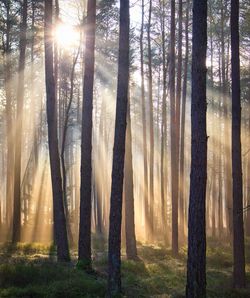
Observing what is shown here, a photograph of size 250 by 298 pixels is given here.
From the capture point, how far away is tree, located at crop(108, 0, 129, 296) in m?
10.5

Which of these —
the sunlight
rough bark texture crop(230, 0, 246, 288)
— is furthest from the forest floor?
the sunlight

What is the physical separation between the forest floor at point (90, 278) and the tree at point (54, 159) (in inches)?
28.9

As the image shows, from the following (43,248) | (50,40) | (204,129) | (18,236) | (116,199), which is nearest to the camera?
(204,129)

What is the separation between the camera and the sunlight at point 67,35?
2186cm

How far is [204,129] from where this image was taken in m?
9.08

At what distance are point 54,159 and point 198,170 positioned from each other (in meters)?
6.69

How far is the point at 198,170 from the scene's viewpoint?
903 centimetres

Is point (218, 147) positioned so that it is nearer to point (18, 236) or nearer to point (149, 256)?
point (149, 256)

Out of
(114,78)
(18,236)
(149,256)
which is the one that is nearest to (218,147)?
(114,78)

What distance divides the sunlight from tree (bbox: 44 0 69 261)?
652cm

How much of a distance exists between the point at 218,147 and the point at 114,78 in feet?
32.6

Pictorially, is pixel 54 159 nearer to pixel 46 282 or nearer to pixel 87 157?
pixel 87 157

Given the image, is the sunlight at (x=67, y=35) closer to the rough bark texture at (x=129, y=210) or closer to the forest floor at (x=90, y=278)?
the rough bark texture at (x=129, y=210)

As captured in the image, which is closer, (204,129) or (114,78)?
(204,129)
